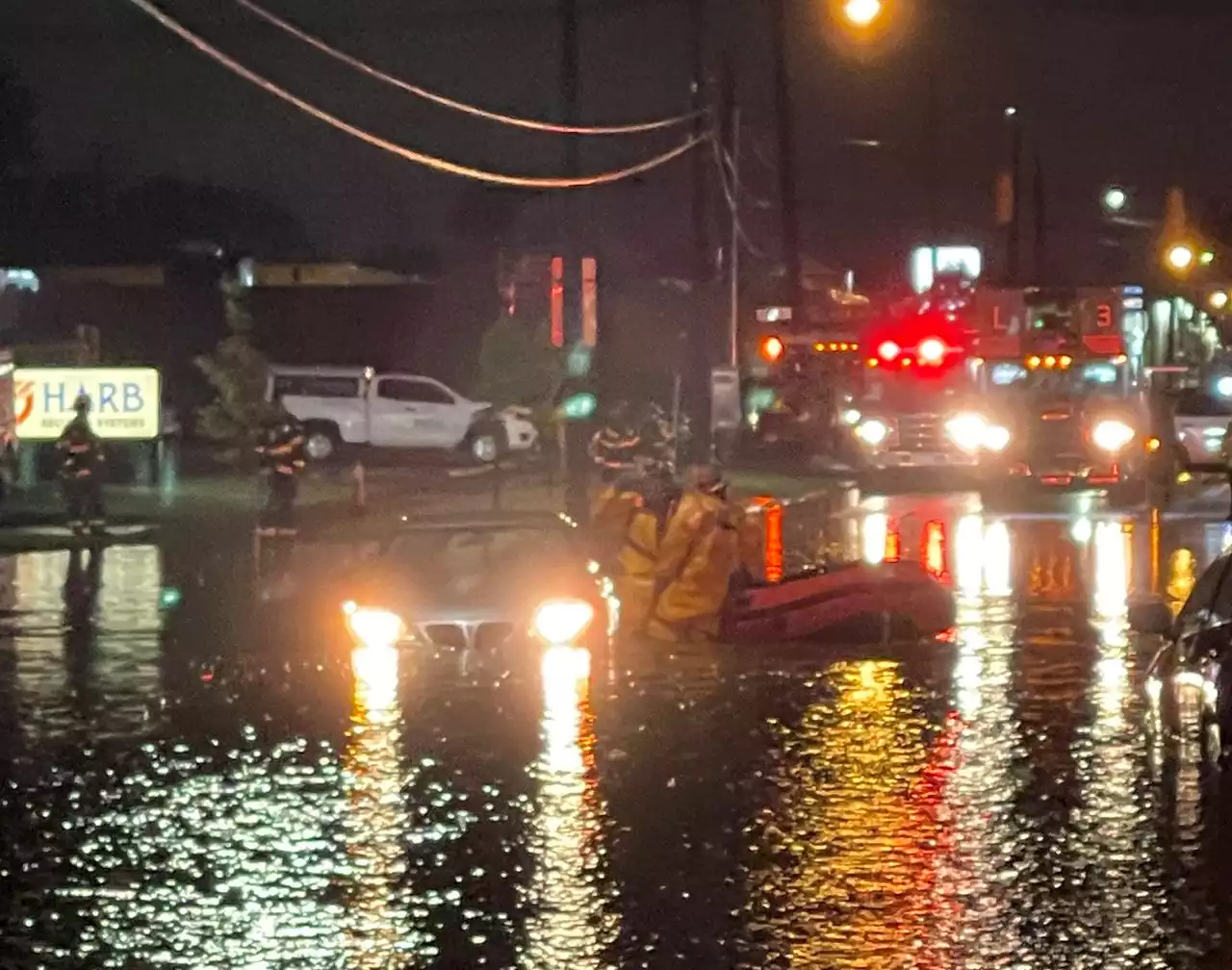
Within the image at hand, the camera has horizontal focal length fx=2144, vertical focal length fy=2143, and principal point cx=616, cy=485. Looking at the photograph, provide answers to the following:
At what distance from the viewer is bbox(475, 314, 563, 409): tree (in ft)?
151

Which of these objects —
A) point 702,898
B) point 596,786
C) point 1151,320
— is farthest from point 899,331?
point 702,898

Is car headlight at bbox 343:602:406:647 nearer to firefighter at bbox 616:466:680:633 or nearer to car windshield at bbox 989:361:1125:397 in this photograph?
firefighter at bbox 616:466:680:633

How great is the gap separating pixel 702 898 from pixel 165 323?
53.6 meters

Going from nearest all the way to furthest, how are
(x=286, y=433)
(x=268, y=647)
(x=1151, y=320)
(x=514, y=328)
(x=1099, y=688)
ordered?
1. (x=1099, y=688)
2. (x=268, y=647)
3. (x=286, y=433)
4. (x=1151, y=320)
5. (x=514, y=328)

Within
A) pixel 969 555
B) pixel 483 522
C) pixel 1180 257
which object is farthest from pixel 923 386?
pixel 483 522

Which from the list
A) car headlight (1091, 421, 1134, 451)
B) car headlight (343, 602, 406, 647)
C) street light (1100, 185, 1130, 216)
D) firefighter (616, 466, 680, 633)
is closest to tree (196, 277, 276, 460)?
street light (1100, 185, 1130, 216)

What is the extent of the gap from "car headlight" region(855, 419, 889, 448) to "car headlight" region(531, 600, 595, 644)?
24939 mm

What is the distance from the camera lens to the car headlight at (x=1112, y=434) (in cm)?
3219

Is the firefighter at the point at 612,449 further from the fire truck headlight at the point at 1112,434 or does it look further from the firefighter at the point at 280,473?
the fire truck headlight at the point at 1112,434

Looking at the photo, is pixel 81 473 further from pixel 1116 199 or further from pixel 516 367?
pixel 516 367

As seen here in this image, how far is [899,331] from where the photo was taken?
31797 mm

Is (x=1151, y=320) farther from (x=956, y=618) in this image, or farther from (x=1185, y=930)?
(x=1185, y=930)

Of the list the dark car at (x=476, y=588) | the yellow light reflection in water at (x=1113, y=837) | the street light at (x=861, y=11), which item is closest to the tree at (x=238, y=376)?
the street light at (x=861, y=11)

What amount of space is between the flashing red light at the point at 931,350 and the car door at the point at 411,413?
48.2 feet
